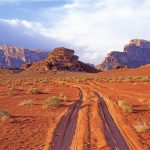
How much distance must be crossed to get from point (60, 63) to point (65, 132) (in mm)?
106014

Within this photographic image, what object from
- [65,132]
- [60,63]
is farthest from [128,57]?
[65,132]

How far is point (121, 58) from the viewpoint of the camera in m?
179

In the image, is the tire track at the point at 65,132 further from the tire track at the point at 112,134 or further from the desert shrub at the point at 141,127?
the desert shrub at the point at 141,127

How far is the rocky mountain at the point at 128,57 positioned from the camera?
17362 cm

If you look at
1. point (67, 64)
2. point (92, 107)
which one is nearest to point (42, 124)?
point (92, 107)

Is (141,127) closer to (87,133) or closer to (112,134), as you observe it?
(112,134)

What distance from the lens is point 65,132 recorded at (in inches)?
599

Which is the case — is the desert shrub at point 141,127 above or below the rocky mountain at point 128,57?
below

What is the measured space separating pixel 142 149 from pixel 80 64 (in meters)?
115

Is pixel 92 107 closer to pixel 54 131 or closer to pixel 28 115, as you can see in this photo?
pixel 28 115

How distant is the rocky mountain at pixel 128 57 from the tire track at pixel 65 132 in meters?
149

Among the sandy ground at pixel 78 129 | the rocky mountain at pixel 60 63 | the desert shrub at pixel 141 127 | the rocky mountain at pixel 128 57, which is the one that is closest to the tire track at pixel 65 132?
the sandy ground at pixel 78 129

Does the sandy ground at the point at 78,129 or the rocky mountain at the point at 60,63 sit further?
the rocky mountain at the point at 60,63

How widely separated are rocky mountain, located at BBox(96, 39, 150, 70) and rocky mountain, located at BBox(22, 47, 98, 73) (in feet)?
143
